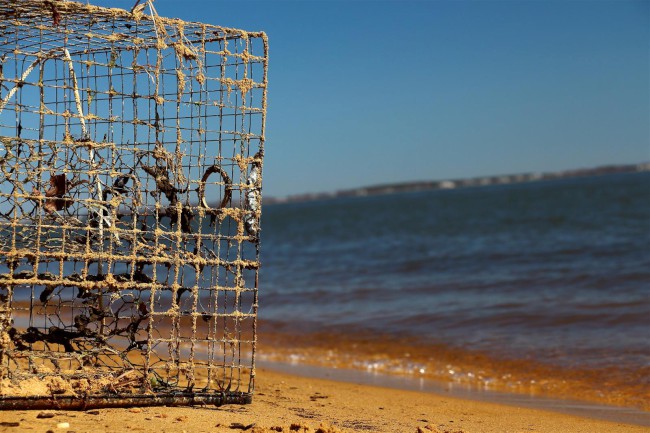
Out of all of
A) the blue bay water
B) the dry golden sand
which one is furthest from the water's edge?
the blue bay water

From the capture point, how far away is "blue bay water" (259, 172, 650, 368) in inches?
432

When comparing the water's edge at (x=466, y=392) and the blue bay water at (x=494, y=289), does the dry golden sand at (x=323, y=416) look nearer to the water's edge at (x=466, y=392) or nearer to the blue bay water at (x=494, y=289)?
the water's edge at (x=466, y=392)

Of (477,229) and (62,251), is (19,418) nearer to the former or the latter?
(62,251)

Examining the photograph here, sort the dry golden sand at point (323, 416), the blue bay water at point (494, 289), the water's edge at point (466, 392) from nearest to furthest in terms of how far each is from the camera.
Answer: the dry golden sand at point (323, 416) → the water's edge at point (466, 392) → the blue bay water at point (494, 289)

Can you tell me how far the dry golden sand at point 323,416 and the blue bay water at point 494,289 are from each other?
2639 mm

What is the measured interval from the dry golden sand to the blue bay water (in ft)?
8.66

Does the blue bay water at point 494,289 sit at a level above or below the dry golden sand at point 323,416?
above

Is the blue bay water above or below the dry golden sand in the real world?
above

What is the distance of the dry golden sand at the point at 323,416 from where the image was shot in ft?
16.7

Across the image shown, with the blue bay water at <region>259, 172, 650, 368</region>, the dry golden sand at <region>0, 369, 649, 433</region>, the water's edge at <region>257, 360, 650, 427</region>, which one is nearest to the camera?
the dry golden sand at <region>0, 369, 649, 433</region>

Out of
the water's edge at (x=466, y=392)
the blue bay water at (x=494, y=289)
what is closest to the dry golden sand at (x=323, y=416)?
the water's edge at (x=466, y=392)

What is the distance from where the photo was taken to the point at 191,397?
19.2 feet

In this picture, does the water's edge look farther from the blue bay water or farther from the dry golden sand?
the blue bay water

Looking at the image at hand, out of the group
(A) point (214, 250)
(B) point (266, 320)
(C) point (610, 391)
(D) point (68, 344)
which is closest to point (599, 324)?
(C) point (610, 391)
